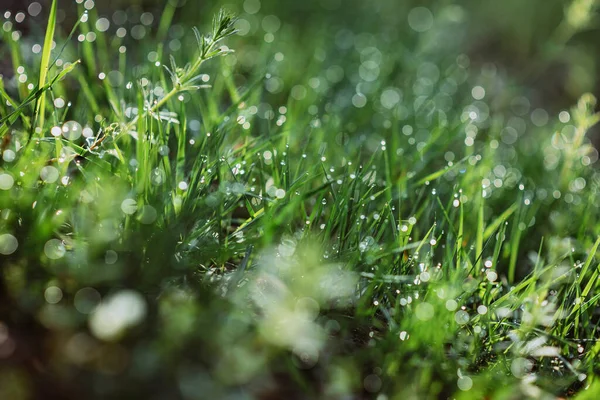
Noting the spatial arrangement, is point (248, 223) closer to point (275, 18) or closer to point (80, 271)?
point (80, 271)

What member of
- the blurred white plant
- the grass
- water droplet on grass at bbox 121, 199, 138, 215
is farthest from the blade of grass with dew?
the blurred white plant

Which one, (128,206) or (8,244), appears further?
(128,206)

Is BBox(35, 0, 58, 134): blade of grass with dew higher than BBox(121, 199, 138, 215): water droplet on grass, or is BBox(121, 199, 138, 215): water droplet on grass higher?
BBox(35, 0, 58, 134): blade of grass with dew

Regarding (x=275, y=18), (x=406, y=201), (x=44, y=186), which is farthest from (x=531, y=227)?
(x=275, y=18)

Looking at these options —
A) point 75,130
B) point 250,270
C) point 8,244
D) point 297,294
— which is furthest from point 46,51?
point 297,294

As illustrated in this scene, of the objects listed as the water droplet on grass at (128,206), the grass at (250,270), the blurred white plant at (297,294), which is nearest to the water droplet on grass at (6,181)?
the grass at (250,270)

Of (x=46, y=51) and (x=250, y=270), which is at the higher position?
(x=46, y=51)

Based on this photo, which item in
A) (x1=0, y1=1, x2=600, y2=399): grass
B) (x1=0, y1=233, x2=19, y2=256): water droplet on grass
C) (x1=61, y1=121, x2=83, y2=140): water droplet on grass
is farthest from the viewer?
(x1=61, y1=121, x2=83, y2=140): water droplet on grass

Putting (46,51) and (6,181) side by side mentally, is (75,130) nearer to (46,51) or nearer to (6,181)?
(46,51)

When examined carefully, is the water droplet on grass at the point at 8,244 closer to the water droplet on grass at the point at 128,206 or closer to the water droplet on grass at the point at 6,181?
the water droplet on grass at the point at 6,181

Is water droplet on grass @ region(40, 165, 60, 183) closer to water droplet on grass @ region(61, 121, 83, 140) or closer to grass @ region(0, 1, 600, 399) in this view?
grass @ region(0, 1, 600, 399)

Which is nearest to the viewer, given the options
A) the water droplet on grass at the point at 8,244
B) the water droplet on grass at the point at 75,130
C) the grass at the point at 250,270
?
the grass at the point at 250,270
